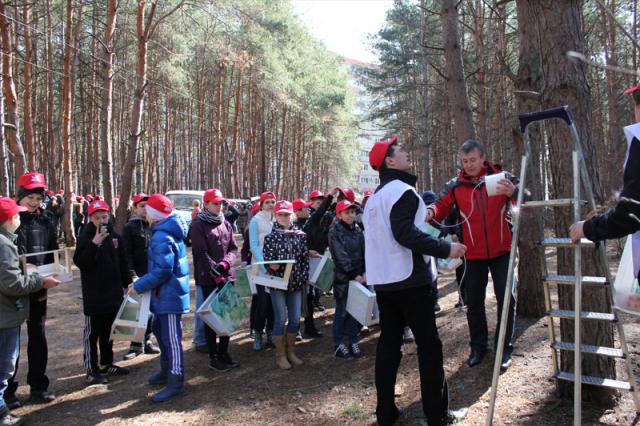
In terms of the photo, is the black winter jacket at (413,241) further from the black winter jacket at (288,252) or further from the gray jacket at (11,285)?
the gray jacket at (11,285)

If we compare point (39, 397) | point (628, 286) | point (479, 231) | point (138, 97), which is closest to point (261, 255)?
point (39, 397)

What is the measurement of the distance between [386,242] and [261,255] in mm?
3109

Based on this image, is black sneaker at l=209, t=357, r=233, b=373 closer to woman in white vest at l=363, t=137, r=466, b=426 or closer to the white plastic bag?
woman in white vest at l=363, t=137, r=466, b=426

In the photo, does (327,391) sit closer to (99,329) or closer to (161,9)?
(99,329)

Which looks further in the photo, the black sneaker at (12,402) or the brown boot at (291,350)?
the brown boot at (291,350)

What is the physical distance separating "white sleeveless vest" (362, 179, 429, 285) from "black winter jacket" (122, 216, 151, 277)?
13.7ft

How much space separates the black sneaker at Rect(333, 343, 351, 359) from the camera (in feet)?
18.4

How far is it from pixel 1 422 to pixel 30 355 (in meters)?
0.76

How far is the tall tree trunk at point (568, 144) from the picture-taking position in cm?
355

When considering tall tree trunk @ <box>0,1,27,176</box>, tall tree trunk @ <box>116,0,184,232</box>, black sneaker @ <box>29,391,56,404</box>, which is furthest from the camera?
tall tree trunk @ <box>116,0,184,232</box>

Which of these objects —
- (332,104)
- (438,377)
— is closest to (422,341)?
(438,377)

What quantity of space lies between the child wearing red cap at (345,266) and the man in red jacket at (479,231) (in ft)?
4.66

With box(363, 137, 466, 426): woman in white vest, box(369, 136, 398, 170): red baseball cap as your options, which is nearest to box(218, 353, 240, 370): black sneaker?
box(363, 137, 466, 426): woman in white vest

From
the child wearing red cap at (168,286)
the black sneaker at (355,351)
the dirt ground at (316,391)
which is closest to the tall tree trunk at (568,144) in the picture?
the dirt ground at (316,391)
